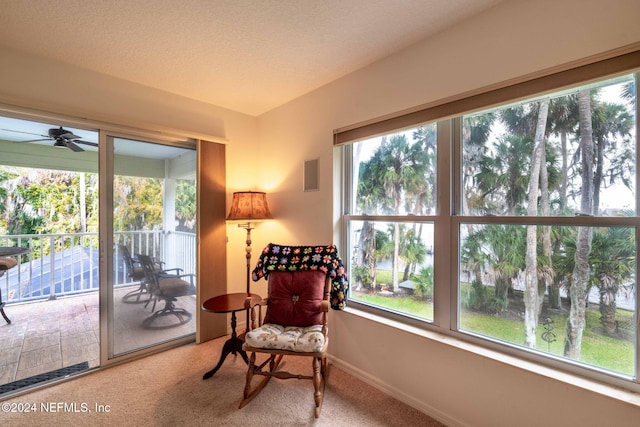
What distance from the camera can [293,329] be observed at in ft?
6.53

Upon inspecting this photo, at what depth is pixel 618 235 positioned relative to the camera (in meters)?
1.25

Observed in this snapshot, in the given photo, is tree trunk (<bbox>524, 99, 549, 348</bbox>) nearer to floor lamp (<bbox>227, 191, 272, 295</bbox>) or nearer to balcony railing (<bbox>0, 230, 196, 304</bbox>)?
floor lamp (<bbox>227, 191, 272, 295</bbox>)

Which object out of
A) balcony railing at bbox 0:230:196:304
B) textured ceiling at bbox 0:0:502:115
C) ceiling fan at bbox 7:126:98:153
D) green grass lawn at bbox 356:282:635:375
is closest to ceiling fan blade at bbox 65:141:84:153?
ceiling fan at bbox 7:126:98:153

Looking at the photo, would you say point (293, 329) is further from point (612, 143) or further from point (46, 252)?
point (46, 252)

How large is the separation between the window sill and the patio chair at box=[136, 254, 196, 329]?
1958 mm

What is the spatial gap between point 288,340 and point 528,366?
1.37 metres

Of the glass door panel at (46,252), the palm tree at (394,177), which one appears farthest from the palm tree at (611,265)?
the glass door panel at (46,252)

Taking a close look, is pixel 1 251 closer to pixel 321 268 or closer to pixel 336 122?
pixel 321 268

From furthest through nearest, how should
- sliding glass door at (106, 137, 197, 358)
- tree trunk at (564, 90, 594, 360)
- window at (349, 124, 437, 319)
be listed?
sliding glass door at (106, 137, 197, 358), window at (349, 124, 437, 319), tree trunk at (564, 90, 594, 360)

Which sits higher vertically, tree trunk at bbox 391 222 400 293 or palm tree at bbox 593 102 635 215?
palm tree at bbox 593 102 635 215

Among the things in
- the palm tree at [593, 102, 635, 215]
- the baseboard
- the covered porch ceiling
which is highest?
the covered porch ceiling

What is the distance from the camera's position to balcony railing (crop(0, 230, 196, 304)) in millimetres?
2535

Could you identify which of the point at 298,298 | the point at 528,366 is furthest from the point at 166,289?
the point at 528,366

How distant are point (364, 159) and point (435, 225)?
0.84 metres
